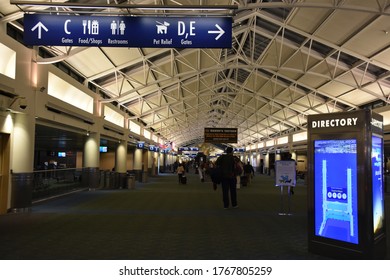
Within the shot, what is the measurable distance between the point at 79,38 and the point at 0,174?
17.6 feet

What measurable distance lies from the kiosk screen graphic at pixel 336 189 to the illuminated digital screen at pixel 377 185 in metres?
0.30

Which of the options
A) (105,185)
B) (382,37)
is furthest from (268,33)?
(105,185)

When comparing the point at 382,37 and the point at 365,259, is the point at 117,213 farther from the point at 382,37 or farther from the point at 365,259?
the point at 382,37

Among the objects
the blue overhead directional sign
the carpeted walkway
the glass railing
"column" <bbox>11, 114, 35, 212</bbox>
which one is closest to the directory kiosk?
the carpeted walkway

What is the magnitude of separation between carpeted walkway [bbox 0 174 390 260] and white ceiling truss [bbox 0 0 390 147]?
15.3 feet

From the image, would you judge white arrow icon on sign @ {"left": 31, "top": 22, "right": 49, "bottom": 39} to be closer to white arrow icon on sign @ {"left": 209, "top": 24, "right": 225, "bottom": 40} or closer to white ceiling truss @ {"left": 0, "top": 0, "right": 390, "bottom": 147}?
white ceiling truss @ {"left": 0, "top": 0, "right": 390, "bottom": 147}

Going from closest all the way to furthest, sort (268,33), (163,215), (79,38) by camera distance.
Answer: (79,38)
(163,215)
(268,33)

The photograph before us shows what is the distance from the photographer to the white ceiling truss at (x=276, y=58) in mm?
12625

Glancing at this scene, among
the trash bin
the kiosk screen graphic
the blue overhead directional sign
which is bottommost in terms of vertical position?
the trash bin

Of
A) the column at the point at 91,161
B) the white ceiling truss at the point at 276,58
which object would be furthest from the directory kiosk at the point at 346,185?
the column at the point at 91,161

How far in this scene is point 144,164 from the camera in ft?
117

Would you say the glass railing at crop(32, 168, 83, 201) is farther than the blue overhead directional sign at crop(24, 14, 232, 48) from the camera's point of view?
Yes

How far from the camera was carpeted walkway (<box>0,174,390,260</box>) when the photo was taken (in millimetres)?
5367

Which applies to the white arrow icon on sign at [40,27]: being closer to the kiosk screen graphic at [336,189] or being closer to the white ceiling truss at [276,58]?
the white ceiling truss at [276,58]
